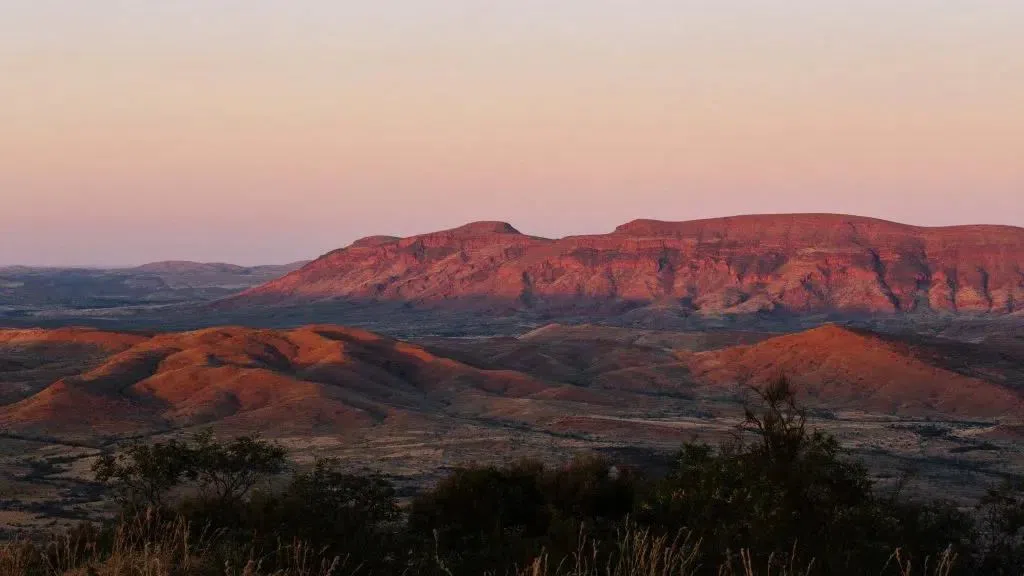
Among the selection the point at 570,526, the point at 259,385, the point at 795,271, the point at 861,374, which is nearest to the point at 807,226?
the point at 795,271

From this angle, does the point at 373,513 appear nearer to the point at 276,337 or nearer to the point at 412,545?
the point at 412,545

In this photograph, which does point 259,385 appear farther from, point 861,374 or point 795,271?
point 795,271

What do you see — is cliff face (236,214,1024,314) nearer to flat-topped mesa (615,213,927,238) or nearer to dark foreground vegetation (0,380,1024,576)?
flat-topped mesa (615,213,927,238)

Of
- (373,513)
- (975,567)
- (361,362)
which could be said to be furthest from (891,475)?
(361,362)

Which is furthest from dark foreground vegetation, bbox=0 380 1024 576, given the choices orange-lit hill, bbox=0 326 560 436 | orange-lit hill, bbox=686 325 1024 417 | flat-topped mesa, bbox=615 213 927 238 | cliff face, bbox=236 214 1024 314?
flat-topped mesa, bbox=615 213 927 238

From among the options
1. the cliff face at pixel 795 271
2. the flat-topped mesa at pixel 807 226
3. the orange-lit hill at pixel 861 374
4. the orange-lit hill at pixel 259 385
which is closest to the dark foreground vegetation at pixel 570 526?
the orange-lit hill at pixel 259 385

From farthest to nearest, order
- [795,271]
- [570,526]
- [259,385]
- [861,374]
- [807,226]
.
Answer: [807,226] → [795,271] → [861,374] → [259,385] → [570,526]

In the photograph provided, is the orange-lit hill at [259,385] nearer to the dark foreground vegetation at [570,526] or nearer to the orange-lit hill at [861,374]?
the orange-lit hill at [861,374]
